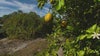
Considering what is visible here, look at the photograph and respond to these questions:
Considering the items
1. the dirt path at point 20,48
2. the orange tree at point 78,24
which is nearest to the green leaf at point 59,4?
the orange tree at point 78,24

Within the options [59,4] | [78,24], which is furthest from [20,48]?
[59,4]

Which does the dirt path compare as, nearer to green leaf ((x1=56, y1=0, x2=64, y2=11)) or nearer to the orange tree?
the orange tree

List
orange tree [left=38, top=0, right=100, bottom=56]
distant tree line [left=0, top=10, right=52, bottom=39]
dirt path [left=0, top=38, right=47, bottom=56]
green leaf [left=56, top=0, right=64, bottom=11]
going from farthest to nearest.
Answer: distant tree line [left=0, top=10, right=52, bottom=39], dirt path [left=0, top=38, right=47, bottom=56], orange tree [left=38, top=0, right=100, bottom=56], green leaf [left=56, top=0, right=64, bottom=11]

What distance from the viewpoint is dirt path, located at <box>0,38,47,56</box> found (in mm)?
18500

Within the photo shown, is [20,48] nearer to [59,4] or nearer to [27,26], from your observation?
[27,26]

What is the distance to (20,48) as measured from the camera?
20.3 meters

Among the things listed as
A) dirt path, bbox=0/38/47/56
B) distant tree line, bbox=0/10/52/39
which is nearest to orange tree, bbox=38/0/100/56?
dirt path, bbox=0/38/47/56

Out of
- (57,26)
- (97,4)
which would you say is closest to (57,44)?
(57,26)

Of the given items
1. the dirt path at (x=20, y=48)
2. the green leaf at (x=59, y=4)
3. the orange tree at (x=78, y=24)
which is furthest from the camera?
the dirt path at (x=20, y=48)

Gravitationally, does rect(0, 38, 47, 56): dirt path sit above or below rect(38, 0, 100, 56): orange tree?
below

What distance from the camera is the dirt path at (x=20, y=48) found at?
18500 mm

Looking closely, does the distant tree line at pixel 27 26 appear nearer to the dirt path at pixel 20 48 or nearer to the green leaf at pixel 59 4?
the dirt path at pixel 20 48

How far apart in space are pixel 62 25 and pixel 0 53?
1354cm

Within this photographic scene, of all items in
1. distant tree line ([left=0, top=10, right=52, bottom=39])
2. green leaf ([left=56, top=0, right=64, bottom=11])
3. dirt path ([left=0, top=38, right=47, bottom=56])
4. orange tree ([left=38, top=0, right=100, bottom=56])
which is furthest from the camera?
distant tree line ([left=0, top=10, right=52, bottom=39])
